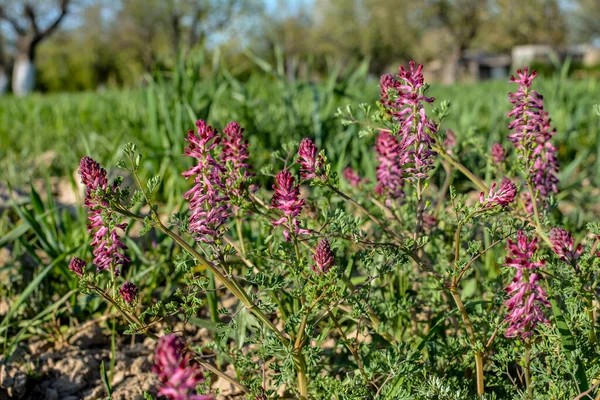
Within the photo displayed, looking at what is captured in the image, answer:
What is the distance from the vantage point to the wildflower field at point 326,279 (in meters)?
1.38

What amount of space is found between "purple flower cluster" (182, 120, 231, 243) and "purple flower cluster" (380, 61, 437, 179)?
1.52ft

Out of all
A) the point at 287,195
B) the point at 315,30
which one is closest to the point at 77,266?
the point at 287,195

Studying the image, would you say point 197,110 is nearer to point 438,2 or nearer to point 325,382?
point 325,382

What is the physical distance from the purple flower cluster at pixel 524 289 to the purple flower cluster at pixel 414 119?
30 cm

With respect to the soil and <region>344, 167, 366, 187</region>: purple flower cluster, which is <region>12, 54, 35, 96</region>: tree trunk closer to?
the soil

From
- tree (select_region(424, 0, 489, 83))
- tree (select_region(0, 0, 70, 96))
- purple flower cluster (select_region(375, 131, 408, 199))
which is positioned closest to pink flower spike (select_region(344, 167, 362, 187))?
purple flower cluster (select_region(375, 131, 408, 199))

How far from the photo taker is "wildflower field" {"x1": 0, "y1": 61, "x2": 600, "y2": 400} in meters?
1.38

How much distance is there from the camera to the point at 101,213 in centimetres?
131

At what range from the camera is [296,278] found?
4.71ft

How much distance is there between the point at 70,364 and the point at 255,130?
7.18ft

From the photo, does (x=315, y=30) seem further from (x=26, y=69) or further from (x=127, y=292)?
(x=127, y=292)

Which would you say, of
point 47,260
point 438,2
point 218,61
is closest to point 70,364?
point 47,260

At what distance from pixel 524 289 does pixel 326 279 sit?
1.41 feet

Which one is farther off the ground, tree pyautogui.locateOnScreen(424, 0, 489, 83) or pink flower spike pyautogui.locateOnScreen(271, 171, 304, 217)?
pink flower spike pyautogui.locateOnScreen(271, 171, 304, 217)
